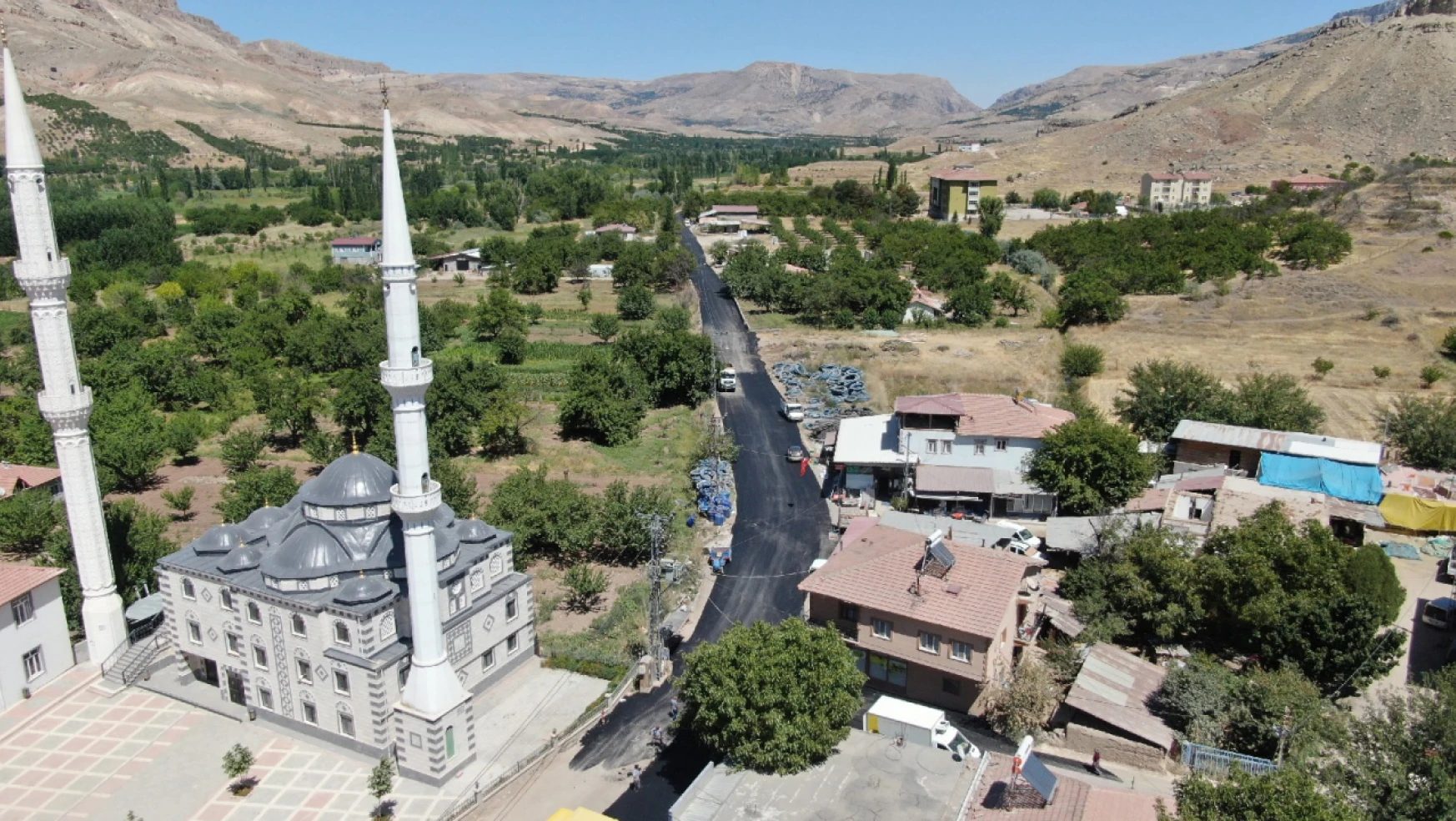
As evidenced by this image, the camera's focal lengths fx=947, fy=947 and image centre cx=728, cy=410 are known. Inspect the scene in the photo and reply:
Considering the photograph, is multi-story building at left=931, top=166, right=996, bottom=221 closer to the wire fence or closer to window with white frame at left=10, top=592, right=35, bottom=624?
the wire fence

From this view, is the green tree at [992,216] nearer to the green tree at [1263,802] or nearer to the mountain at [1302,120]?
the mountain at [1302,120]

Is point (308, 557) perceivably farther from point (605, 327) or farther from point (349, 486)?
point (605, 327)

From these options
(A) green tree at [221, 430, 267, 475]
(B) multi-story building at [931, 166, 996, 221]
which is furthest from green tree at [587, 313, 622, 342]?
(B) multi-story building at [931, 166, 996, 221]

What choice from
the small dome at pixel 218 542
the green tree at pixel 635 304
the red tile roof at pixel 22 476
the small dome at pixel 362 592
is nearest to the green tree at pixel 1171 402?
the small dome at pixel 362 592

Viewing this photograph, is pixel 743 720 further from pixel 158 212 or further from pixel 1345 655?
pixel 158 212

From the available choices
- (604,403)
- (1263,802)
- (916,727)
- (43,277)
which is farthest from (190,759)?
(604,403)
